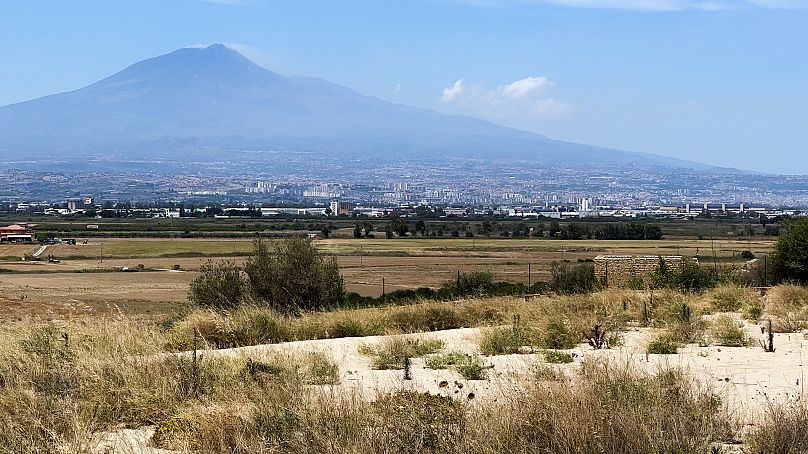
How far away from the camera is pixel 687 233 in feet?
353

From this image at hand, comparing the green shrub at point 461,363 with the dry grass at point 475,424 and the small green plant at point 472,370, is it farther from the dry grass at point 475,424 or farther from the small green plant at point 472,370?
the dry grass at point 475,424

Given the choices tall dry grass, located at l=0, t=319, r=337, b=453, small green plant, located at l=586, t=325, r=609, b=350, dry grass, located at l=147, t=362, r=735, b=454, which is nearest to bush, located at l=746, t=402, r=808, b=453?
dry grass, located at l=147, t=362, r=735, b=454

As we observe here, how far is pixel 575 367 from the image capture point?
11.8 meters

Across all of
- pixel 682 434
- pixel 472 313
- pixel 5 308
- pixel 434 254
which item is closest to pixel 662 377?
pixel 682 434

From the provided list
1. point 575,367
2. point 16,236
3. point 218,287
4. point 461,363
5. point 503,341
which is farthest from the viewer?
point 16,236

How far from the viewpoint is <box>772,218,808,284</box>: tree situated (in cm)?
2795

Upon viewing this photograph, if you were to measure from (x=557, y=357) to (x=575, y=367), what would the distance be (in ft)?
4.16

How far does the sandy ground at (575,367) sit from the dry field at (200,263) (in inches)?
720

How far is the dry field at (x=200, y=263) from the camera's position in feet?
147

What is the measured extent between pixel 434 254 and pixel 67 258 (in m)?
29.7

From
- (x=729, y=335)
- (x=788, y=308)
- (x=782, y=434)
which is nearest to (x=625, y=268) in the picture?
(x=788, y=308)

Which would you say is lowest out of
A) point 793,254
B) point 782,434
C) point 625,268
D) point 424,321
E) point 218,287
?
point 218,287

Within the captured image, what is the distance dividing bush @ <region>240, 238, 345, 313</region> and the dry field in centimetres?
673

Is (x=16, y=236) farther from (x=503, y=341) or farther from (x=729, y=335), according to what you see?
(x=729, y=335)
